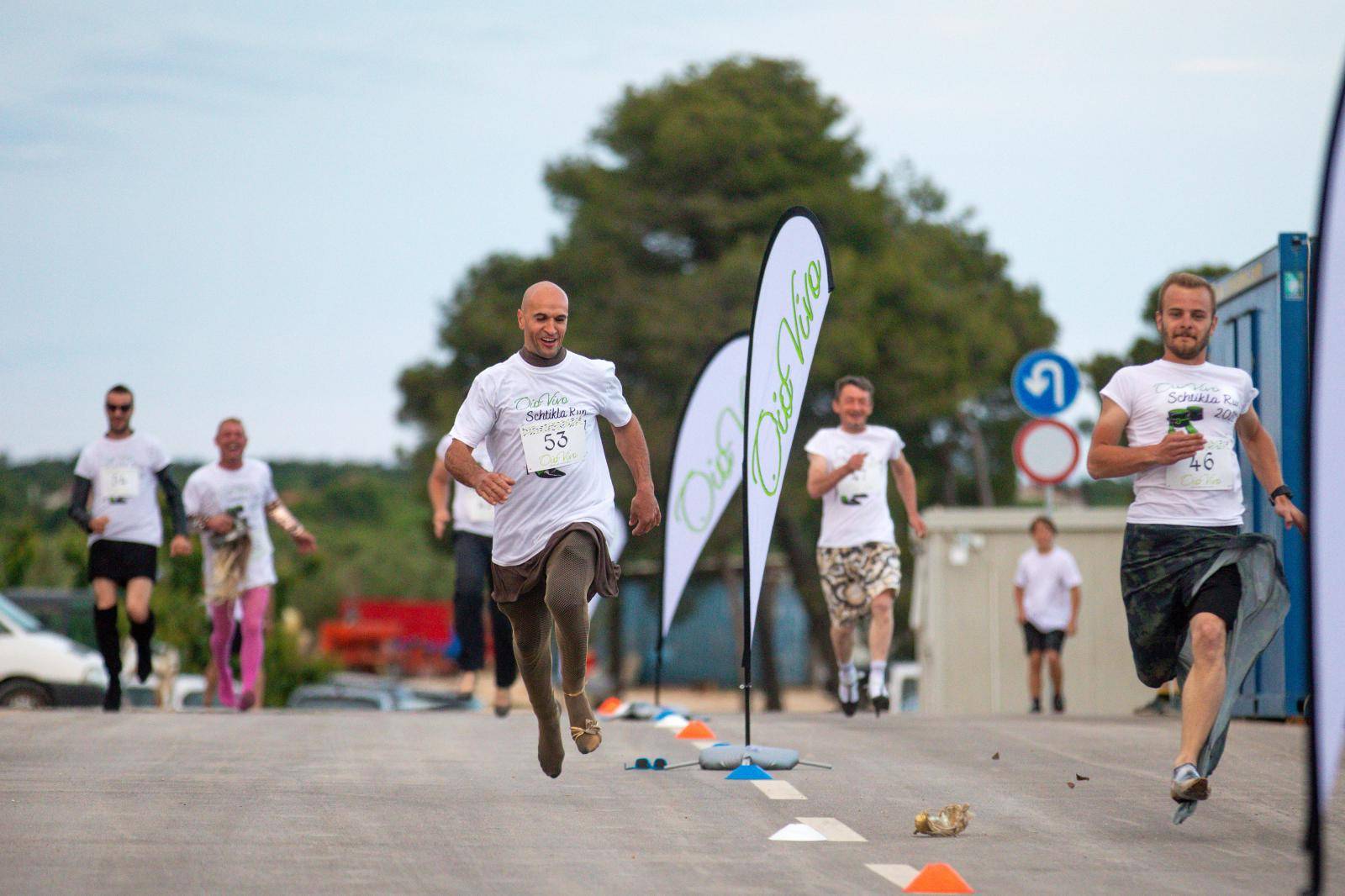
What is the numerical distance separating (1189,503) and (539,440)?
2.59 meters

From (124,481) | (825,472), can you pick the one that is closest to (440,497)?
(825,472)

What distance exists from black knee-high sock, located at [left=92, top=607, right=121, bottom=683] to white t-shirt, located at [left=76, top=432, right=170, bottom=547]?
593 millimetres

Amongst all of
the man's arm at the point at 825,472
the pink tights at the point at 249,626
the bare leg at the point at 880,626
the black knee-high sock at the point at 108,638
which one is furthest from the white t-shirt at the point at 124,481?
the bare leg at the point at 880,626

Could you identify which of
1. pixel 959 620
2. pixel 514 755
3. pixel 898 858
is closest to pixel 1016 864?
pixel 898 858

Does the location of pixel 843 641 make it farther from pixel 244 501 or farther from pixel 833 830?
pixel 833 830

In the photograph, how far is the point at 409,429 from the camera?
4625 centimetres

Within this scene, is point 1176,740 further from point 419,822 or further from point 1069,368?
point 1069,368

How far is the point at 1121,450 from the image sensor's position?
24.8 ft

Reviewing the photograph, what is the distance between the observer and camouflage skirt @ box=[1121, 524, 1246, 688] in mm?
7512

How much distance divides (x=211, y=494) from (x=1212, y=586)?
8.56 metres

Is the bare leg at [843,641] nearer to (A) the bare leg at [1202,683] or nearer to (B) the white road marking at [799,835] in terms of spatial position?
(A) the bare leg at [1202,683]

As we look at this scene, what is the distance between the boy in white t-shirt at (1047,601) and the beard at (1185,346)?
436 inches

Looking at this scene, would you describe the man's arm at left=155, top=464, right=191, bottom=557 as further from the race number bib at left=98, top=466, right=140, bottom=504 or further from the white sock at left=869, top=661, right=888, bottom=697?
the white sock at left=869, top=661, right=888, bottom=697

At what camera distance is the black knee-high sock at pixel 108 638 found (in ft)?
46.4
